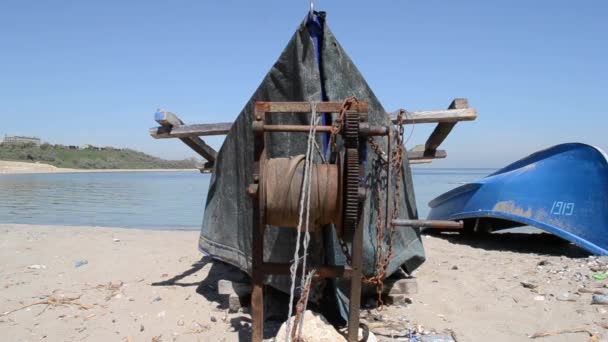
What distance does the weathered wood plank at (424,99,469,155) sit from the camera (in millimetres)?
4848

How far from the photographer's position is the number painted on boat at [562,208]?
733 centimetres

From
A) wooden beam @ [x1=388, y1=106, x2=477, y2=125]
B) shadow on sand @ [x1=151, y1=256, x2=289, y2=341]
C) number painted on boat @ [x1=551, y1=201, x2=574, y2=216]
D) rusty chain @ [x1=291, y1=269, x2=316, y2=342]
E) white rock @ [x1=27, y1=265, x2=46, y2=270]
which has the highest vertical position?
wooden beam @ [x1=388, y1=106, x2=477, y2=125]

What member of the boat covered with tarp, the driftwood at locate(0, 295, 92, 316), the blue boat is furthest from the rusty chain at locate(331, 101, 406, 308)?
the blue boat

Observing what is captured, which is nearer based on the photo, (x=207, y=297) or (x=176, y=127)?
(x=207, y=297)

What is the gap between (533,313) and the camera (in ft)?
14.9

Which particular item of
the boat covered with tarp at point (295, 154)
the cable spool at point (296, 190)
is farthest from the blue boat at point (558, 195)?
the cable spool at point (296, 190)

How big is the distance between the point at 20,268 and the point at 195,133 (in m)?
3.59

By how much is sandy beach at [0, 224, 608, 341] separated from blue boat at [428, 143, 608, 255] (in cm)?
49

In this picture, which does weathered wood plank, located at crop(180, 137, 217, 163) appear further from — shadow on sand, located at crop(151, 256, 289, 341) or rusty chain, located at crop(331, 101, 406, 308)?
rusty chain, located at crop(331, 101, 406, 308)

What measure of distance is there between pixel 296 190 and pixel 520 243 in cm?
705

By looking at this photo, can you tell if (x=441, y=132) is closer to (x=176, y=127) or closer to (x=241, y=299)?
(x=241, y=299)

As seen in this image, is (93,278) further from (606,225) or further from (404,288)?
(606,225)

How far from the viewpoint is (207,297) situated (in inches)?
200

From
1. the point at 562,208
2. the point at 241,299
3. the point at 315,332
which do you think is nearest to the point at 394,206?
the point at 315,332
